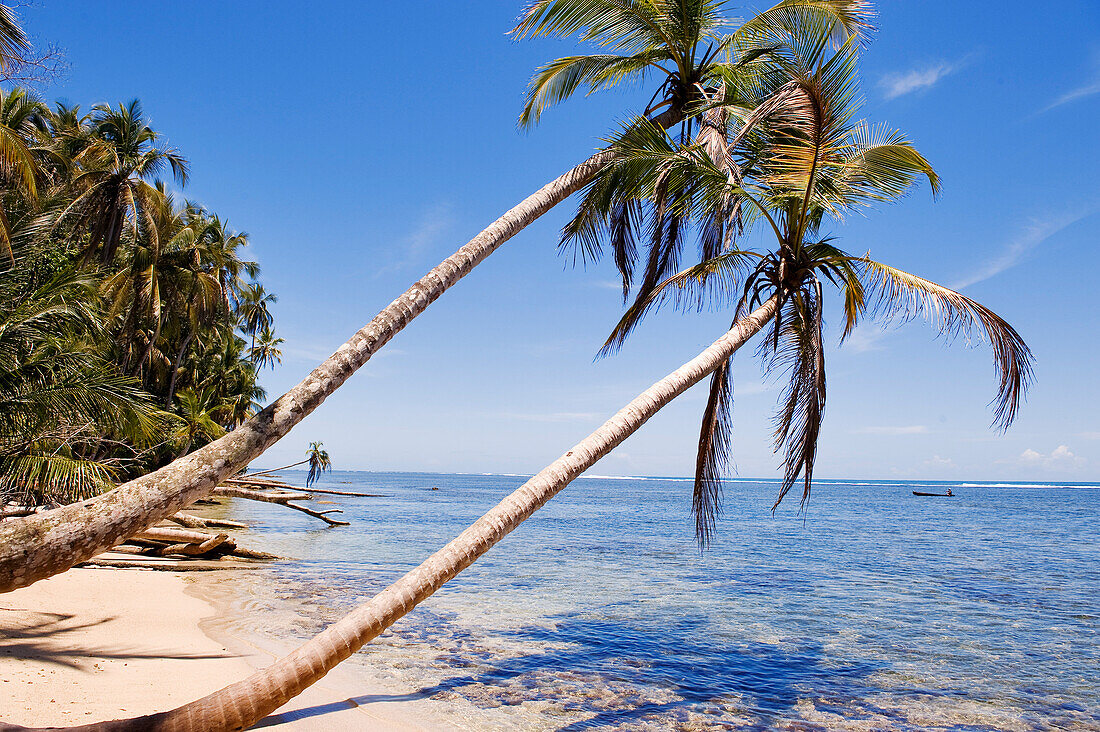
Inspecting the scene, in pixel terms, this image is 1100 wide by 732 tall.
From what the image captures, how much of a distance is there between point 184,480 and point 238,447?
0.34 meters

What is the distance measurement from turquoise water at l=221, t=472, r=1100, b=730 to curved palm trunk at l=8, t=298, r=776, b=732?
2.86m

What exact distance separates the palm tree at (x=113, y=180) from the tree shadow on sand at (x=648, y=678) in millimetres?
19570

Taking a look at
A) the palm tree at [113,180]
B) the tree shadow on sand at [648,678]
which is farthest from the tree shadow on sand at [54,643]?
the palm tree at [113,180]

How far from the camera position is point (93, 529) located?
3322 millimetres

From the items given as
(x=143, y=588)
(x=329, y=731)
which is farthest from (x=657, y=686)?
(x=143, y=588)

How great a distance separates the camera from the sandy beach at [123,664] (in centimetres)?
514

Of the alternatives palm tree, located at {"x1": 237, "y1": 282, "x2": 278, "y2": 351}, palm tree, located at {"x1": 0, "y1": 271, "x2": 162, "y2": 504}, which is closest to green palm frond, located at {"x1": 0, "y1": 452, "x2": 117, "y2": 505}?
palm tree, located at {"x1": 0, "y1": 271, "x2": 162, "y2": 504}

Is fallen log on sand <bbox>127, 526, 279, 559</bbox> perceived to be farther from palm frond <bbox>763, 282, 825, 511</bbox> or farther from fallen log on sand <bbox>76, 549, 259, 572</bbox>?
palm frond <bbox>763, 282, 825, 511</bbox>

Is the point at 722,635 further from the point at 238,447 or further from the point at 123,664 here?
the point at 238,447

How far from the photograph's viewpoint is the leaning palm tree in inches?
125

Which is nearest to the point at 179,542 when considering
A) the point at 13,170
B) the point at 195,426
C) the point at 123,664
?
the point at 13,170

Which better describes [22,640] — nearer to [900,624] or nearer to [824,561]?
[900,624]

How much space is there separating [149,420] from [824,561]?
2061 centimetres

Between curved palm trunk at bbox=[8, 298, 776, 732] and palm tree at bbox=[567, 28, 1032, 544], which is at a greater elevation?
palm tree at bbox=[567, 28, 1032, 544]
